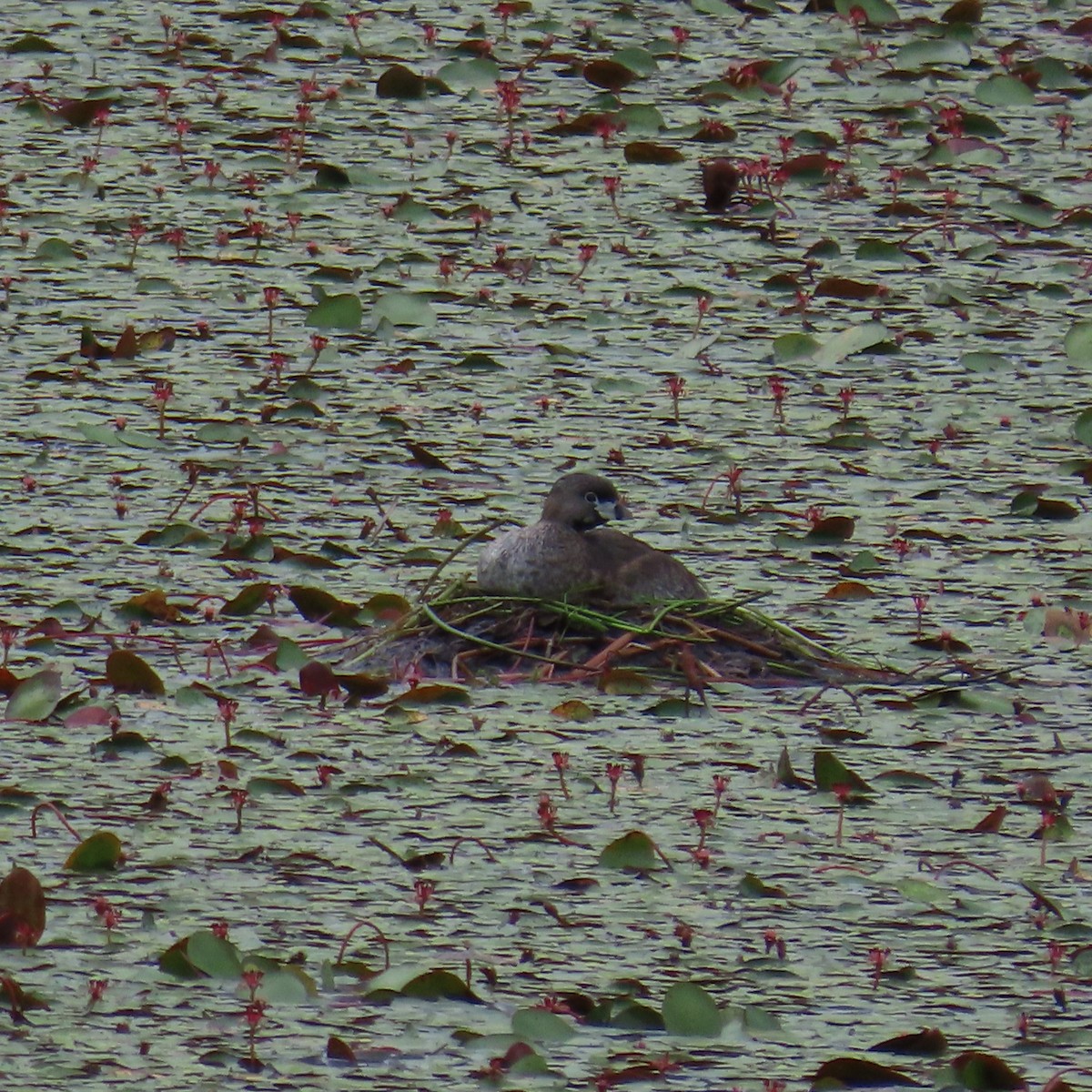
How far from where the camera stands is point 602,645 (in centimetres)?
523

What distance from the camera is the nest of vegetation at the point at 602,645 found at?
5.13 metres

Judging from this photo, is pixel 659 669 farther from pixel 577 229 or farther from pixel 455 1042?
pixel 577 229

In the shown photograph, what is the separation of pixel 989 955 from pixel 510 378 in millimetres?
2930

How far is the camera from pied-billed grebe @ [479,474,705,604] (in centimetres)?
527

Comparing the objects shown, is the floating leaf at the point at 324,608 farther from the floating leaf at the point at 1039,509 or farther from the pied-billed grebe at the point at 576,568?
the floating leaf at the point at 1039,509

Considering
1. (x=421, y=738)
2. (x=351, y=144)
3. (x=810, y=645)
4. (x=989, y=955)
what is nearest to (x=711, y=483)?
(x=810, y=645)

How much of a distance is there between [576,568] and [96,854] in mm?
1291

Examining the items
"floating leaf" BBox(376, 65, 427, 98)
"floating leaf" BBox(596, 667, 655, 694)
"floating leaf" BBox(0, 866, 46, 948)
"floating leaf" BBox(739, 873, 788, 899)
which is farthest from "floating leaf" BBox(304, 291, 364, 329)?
"floating leaf" BBox(0, 866, 46, 948)

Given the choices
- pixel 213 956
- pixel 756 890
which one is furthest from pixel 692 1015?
pixel 213 956

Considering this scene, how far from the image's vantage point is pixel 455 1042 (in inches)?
148

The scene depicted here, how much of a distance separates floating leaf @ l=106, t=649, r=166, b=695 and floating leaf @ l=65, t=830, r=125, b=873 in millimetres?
707

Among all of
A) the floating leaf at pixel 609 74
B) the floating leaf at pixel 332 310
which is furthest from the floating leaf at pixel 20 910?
the floating leaf at pixel 609 74

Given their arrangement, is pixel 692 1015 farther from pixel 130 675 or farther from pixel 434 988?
pixel 130 675

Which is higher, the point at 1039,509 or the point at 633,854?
the point at 633,854
